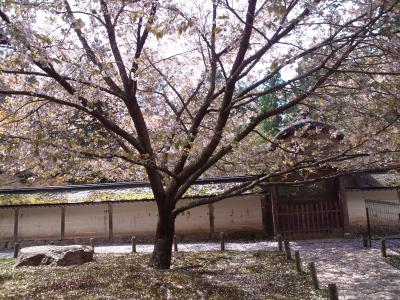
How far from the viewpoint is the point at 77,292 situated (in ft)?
30.5

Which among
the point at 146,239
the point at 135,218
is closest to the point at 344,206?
the point at 146,239

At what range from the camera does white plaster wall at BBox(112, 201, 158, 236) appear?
20734 mm

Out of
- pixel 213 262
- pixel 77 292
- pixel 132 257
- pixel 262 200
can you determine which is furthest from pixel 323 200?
pixel 77 292

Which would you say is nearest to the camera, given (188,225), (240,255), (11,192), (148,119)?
(240,255)

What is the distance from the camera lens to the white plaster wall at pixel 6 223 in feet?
69.3

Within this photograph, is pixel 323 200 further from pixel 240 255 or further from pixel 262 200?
pixel 240 255

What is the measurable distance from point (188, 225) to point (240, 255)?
6213 mm

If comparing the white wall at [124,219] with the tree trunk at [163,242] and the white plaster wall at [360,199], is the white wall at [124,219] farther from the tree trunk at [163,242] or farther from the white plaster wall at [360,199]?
the tree trunk at [163,242]

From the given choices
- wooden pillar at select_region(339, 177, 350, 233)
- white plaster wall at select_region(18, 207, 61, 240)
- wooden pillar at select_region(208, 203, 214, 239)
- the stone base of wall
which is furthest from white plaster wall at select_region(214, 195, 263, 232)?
white plaster wall at select_region(18, 207, 61, 240)

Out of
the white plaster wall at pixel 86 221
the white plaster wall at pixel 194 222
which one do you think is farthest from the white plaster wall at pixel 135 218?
the white plaster wall at pixel 194 222

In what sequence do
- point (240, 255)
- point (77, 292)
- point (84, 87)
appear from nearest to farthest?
point (77, 292) < point (84, 87) < point (240, 255)

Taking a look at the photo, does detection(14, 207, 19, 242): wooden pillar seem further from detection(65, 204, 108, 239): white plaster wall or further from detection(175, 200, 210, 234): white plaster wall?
detection(175, 200, 210, 234): white plaster wall

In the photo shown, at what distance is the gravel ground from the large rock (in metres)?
4.20

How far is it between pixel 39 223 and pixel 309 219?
13.7 meters
